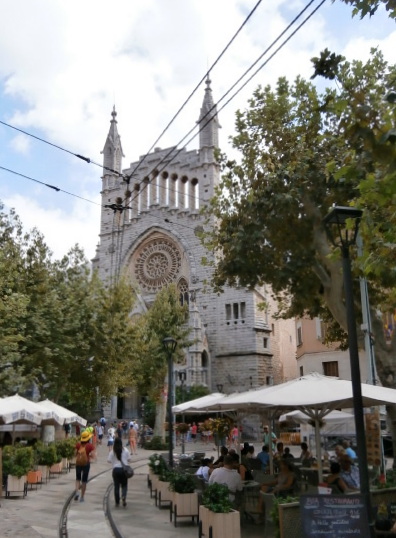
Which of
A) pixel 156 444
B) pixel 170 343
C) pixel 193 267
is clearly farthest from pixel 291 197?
pixel 193 267

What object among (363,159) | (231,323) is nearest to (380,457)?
(363,159)

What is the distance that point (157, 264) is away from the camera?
150 feet

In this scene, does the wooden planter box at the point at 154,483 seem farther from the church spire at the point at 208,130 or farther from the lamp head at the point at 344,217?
the church spire at the point at 208,130

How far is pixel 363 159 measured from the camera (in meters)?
5.31

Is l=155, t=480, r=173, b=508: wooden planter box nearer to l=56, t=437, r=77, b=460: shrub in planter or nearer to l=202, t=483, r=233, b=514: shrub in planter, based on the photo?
l=202, t=483, r=233, b=514: shrub in planter

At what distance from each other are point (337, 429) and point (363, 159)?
16097 millimetres

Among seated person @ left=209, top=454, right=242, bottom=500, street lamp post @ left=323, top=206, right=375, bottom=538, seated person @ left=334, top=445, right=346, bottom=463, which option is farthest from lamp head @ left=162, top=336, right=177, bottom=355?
street lamp post @ left=323, top=206, right=375, bottom=538

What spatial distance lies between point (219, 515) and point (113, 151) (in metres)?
47.2

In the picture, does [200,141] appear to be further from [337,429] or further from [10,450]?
[10,450]

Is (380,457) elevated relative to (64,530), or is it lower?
elevated

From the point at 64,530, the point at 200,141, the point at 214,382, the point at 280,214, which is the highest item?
the point at 200,141

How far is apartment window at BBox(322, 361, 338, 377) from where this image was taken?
27591 mm

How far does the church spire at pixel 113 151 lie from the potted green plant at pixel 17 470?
4035 cm

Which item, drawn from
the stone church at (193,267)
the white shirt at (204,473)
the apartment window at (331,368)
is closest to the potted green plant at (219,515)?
the white shirt at (204,473)
